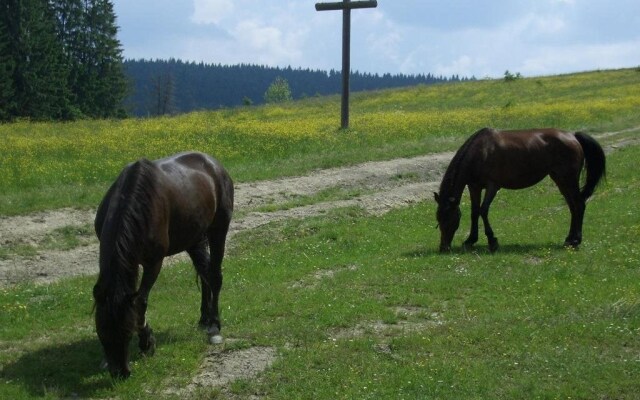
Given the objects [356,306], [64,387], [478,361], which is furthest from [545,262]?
[64,387]

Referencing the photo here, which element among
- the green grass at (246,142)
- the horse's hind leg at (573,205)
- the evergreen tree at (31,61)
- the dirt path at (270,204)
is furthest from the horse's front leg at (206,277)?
the evergreen tree at (31,61)

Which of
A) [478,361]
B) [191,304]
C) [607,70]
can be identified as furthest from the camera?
[607,70]

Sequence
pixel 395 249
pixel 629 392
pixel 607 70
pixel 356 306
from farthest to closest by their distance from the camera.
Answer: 1. pixel 607 70
2. pixel 395 249
3. pixel 356 306
4. pixel 629 392

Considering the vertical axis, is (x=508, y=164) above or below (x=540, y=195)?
above

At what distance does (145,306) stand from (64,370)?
1.18m

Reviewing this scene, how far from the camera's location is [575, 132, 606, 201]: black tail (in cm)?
1686

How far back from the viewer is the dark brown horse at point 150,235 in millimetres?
8344

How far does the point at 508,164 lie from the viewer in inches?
659

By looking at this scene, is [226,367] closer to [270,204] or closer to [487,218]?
[487,218]

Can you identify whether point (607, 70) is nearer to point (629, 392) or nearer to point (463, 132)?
point (463, 132)

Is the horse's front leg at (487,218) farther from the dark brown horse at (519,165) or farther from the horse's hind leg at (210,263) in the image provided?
the horse's hind leg at (210,263)

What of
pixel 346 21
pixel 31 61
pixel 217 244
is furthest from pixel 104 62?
pixel 217 244

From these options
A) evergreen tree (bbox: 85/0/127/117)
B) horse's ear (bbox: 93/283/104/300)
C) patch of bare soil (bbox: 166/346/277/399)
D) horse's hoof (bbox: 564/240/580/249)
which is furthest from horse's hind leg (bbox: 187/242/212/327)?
evergreen tree (bbox: 85/0/127/117)

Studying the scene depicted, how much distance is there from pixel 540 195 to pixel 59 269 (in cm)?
1304
